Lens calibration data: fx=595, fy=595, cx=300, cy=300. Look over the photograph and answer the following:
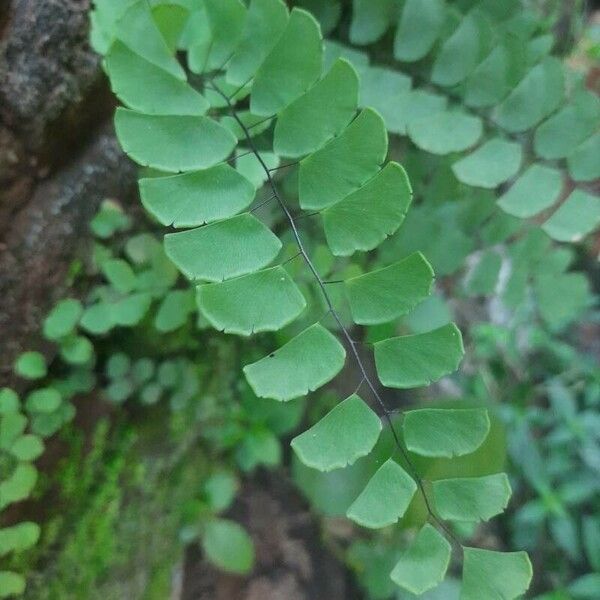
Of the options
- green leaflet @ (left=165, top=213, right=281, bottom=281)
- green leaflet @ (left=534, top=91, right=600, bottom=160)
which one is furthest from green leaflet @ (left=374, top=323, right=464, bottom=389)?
green leaflet @ (left=534, top=91, right=600, bottom=160)

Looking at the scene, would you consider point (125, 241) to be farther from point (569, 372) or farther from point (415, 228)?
point (569, 372)

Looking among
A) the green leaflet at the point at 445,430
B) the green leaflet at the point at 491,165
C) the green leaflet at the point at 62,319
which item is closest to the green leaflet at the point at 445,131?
the green leaflet at the point at 491,165

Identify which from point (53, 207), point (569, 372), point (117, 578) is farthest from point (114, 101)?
point (569, 372)

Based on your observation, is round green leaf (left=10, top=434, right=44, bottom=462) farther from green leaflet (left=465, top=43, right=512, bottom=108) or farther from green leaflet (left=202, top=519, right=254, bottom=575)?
green leaflet (left=465, top=43, right=512, bottom=108)

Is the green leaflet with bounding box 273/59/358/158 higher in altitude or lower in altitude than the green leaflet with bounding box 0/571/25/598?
higher

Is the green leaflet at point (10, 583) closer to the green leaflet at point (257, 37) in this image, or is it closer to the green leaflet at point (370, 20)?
the green leaflet at point (257, 37)

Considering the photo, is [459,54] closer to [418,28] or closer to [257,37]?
[418,28]
